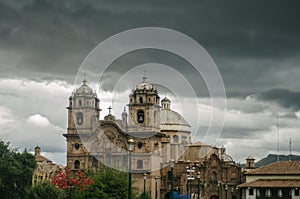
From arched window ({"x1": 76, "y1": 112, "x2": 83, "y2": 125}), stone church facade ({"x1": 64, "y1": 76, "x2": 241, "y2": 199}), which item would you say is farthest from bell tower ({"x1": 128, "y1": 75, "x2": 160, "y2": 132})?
arched window ({"x1": 76, "y1": 112, "x2": 83, "y2": 125})

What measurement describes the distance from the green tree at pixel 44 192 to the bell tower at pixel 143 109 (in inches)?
1565

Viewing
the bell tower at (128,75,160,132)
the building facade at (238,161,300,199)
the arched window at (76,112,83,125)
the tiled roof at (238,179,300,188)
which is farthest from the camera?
the arched window at (76,112,83,125)

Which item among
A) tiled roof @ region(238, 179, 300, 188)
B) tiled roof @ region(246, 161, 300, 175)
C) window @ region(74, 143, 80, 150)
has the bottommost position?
tiled roof @ region(238, 179, 300, 188)

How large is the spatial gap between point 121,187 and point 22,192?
535 inches

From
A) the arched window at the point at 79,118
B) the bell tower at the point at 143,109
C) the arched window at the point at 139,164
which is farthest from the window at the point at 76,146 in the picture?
the arched window at the point at 139,164

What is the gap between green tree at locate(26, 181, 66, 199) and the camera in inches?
2258

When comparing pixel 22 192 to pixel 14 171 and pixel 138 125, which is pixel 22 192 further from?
pixel 138 125

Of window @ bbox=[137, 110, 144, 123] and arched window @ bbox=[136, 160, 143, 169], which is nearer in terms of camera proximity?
arched window @ bbox=[136, 160, 143, 169]

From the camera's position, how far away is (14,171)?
5756cm

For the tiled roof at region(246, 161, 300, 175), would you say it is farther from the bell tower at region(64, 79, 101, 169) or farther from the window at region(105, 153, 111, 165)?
the bell tower at region(64, 79, 101, 169)

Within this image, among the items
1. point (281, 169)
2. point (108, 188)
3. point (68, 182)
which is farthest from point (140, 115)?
point (68, 182)

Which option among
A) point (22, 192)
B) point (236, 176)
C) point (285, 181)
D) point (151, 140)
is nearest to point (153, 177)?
point (151, 140)

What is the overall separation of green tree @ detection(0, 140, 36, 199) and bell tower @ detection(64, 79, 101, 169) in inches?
1534

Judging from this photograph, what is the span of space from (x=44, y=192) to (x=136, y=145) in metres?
41.4
